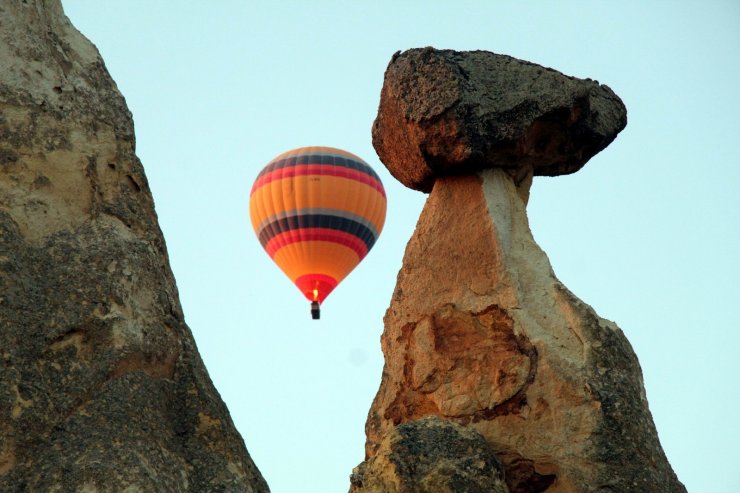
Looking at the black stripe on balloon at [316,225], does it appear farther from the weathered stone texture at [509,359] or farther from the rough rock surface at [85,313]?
the rough rock surface at [85,313]

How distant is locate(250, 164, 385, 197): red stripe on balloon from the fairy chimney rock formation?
13.6 m

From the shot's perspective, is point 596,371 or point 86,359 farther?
point 596,371

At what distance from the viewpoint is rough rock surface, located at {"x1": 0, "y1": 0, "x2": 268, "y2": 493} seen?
144 inches

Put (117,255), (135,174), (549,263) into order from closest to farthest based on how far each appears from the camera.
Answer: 1. (117,255)
2. (135,174)
3. (549,263)

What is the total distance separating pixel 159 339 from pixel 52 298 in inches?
15.5

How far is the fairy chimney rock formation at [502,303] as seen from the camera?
6.06m

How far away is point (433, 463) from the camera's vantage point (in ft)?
19.0

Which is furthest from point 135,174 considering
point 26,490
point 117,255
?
point 26,490

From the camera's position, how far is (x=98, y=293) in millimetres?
3984

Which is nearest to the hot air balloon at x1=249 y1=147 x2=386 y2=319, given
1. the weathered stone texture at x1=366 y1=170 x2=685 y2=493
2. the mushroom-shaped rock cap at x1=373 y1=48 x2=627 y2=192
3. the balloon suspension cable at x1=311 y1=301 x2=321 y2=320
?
the balloon suspension cable at x1=311 y1=301 x2=321 y2=320

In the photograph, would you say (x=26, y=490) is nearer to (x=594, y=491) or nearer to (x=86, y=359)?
(x=86, y=359)

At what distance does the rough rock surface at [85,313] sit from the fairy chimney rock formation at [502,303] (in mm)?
2071

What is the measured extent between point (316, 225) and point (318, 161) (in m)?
1.22

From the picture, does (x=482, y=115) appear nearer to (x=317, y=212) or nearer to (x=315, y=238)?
(x=317, y=212)
